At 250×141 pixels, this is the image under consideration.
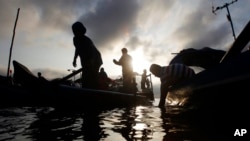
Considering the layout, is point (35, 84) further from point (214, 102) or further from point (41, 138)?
point (214, 102)

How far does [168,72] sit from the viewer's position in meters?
6.07

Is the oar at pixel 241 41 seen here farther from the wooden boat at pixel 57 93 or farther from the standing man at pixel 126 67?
the standing man at pixel 126 67

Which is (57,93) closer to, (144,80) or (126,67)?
(126,67)

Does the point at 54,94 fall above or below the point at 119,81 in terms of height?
below

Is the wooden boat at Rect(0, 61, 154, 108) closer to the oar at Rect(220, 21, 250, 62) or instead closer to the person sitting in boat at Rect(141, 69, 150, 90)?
the oar at Rect(220, 21, 250, 62)

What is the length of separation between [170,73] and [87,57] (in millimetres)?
2415

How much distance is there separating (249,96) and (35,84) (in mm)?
4359

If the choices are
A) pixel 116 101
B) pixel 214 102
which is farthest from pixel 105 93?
pixel 214 102

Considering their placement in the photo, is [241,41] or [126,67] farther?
[126,67]

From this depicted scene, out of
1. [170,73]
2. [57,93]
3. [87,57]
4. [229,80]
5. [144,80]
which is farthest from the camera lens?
[144,80]

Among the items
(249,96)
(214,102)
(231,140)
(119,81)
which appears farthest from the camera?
(119,81)

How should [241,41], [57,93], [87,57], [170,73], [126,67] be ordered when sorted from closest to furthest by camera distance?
[241,41] → [57,93] → [170,73] → [87,57] → [126,67]

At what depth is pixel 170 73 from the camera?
6035 mm

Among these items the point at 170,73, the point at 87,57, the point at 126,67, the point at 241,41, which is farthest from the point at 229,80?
the point at 126,67
